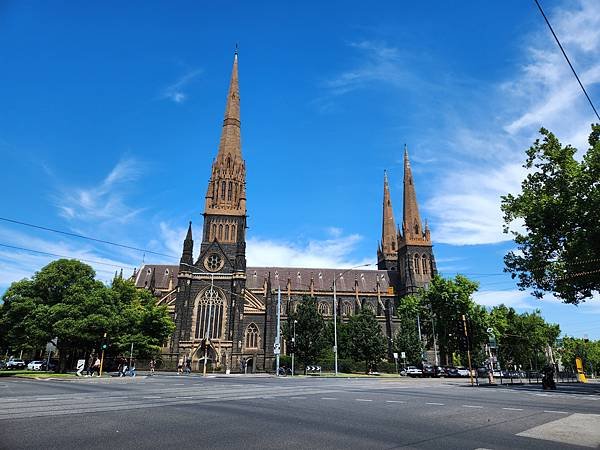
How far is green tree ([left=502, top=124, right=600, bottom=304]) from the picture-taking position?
2342 centimetres

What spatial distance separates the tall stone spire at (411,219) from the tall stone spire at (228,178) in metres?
33.5

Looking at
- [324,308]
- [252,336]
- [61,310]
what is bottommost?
[252,336]

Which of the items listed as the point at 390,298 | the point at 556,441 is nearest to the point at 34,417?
the point at 556,441

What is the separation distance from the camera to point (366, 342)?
5178cm

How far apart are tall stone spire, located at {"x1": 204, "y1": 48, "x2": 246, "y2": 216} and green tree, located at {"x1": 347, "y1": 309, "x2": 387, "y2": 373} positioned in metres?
26.4

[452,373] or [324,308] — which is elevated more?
[324,308]

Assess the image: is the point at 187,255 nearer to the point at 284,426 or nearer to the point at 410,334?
the point at 410,334

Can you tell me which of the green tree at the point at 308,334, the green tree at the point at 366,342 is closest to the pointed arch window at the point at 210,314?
the green tree at the point at 308,334

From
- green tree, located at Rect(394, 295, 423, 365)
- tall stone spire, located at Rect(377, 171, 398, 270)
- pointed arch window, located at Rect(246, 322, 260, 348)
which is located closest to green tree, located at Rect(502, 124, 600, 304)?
green tree, located at Rect(394, 295, 423, 365)

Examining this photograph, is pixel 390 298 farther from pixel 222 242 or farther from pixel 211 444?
pixel 211 444

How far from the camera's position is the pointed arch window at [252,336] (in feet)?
198

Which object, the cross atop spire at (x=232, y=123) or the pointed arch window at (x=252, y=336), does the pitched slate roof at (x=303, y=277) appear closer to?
the pointed arch window at (x=252, y=336)

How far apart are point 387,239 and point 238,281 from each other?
146 ft

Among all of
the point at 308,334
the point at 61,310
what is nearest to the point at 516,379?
the point at 308,334
